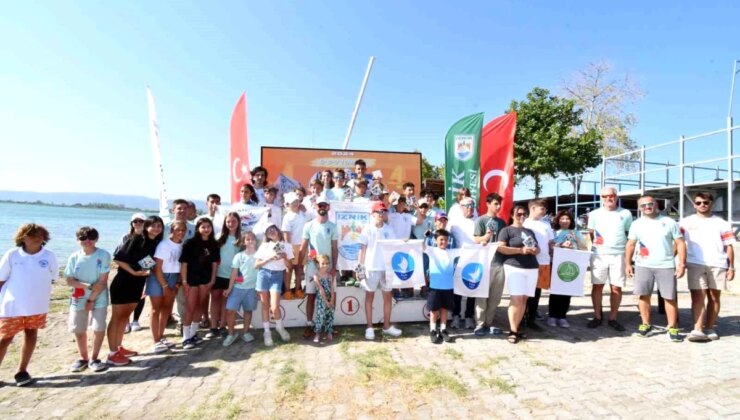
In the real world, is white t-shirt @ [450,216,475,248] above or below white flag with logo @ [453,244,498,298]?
above

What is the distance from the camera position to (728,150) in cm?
1012

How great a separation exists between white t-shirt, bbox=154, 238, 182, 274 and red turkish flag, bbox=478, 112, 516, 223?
5723 millimetres

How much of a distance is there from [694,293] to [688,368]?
5.34ft

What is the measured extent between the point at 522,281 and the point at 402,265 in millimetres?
1667

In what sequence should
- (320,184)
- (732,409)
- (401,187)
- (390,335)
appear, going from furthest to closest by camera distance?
(401,187) → (320,184) → (390,335) → (732,409)

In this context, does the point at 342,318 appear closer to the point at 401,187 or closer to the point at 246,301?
the point at 246,301

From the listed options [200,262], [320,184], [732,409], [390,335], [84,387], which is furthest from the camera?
[320,184]

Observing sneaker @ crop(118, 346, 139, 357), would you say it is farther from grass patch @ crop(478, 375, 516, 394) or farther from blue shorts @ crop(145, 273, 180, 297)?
grass patch @ crop(478, 375, 516, 394)

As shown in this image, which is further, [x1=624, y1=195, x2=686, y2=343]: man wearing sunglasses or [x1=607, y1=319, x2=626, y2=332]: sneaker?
[x1=607, y1=319, x2=626, y2=332]: sneaker

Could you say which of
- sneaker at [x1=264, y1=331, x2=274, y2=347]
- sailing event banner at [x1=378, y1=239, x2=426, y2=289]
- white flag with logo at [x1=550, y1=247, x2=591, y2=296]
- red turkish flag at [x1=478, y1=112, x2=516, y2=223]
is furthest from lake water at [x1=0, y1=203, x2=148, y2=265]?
white flag with logo at [x1=550, y1=247, x2=591, y2=296]

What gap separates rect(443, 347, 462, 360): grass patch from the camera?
4.52 meters

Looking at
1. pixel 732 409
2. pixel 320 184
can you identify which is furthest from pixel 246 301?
pixel 732 409

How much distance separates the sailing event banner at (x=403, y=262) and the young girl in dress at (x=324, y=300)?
828 millimetres

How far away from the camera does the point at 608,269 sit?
568 cm
